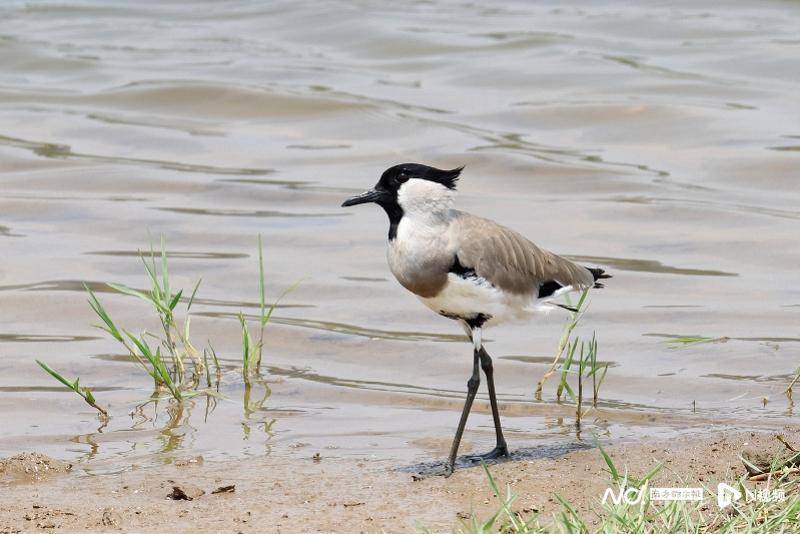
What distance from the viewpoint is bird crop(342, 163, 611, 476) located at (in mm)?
5859

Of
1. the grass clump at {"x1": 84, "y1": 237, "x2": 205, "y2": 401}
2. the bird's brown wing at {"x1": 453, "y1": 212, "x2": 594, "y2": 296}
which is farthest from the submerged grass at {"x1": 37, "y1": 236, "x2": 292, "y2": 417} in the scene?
the bird's brown wing at {"x1": 453, "y1": 212, "x2": 594, "y2": 296}

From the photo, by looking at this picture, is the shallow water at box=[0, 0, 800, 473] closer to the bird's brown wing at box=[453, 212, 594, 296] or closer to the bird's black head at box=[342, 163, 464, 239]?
the bird's brown wing at box=[453, 212, 594, 296]

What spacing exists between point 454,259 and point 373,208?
610 centimetres

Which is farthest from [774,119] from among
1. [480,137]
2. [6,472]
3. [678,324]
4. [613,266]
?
[6,472]

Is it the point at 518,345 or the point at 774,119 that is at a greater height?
the point at 774,119

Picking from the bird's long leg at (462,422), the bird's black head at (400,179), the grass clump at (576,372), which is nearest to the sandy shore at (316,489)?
the bird's long leg at (462,422)

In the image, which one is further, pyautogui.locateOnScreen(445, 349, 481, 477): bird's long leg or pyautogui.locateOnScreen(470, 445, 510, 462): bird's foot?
pyautogui.locateOnScreen(470, 445, 510, 462): bird's foot

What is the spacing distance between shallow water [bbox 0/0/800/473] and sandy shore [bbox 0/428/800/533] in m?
0.36

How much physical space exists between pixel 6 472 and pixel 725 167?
8.28 meters

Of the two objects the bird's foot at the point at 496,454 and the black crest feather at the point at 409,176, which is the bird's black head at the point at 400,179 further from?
the bird's foot at the point at 496,454

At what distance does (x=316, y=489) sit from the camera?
18.4 ft

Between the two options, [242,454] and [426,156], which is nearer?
[242,454]

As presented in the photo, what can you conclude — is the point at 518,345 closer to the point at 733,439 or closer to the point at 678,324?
the point at 678,324

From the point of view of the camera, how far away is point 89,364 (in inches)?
323
